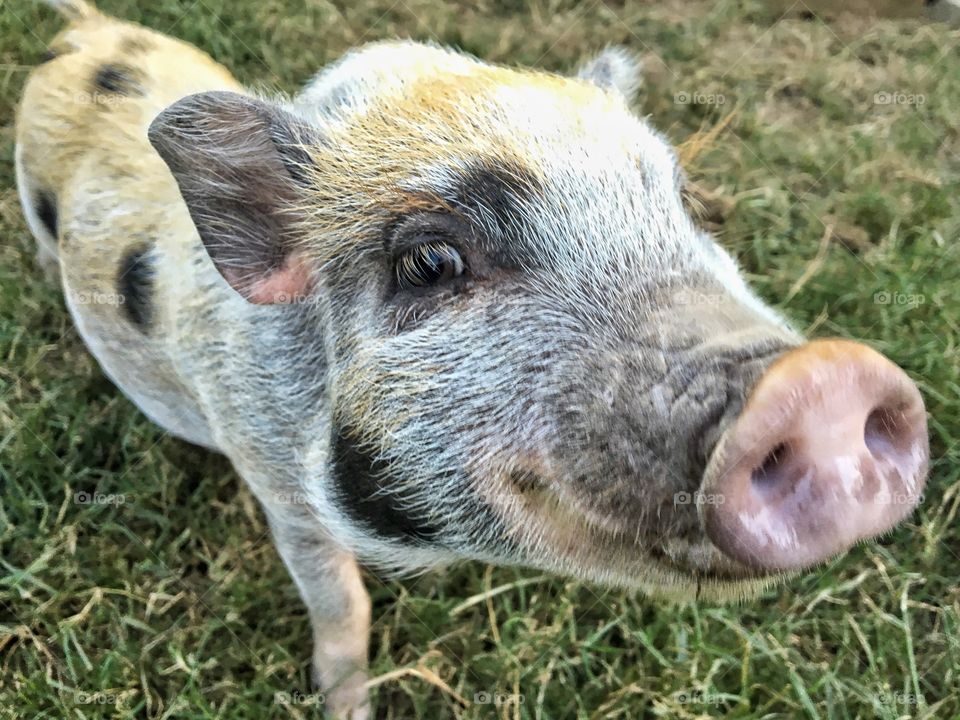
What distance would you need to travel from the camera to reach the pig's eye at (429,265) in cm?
160

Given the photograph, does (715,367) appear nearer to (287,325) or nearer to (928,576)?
(287,325)

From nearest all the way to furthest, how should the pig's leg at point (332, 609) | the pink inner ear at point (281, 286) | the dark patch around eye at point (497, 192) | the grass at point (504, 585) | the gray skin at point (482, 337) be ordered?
1. the gray skin at point (482, 337)
2. the dark patch around eye at point (497, 192)
3. the pink inner ear at point (281, 286)
4. the pig's leg at point (332, 609)
5. the grass at point (504, 585)

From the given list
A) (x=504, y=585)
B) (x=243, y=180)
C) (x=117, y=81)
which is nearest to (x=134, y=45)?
(x=117, y=81)

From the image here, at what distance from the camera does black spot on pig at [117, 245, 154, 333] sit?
94.7 inches

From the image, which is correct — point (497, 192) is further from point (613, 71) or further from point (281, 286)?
point (613, 71)

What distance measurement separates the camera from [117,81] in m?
2.72

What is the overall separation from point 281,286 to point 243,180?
254 mm

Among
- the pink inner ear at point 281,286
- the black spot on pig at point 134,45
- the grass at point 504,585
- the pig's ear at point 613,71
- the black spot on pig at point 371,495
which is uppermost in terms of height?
the black spot on pig at point 134,45

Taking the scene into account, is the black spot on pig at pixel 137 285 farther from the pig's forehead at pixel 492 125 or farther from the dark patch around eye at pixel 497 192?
the dark patch around eye at pixel 497 192

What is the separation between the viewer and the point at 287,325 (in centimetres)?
193

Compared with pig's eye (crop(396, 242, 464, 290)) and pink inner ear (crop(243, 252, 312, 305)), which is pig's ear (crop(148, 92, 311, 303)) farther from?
pig's eye (crop(396, 242, 464, 290))

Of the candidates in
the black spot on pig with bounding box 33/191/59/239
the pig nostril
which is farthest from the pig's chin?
the black spot on pig with bounding box 33/191/59/239

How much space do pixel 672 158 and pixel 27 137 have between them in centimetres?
233

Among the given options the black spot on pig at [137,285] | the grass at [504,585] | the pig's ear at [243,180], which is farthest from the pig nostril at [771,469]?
the black spot on pig at [137,285]
